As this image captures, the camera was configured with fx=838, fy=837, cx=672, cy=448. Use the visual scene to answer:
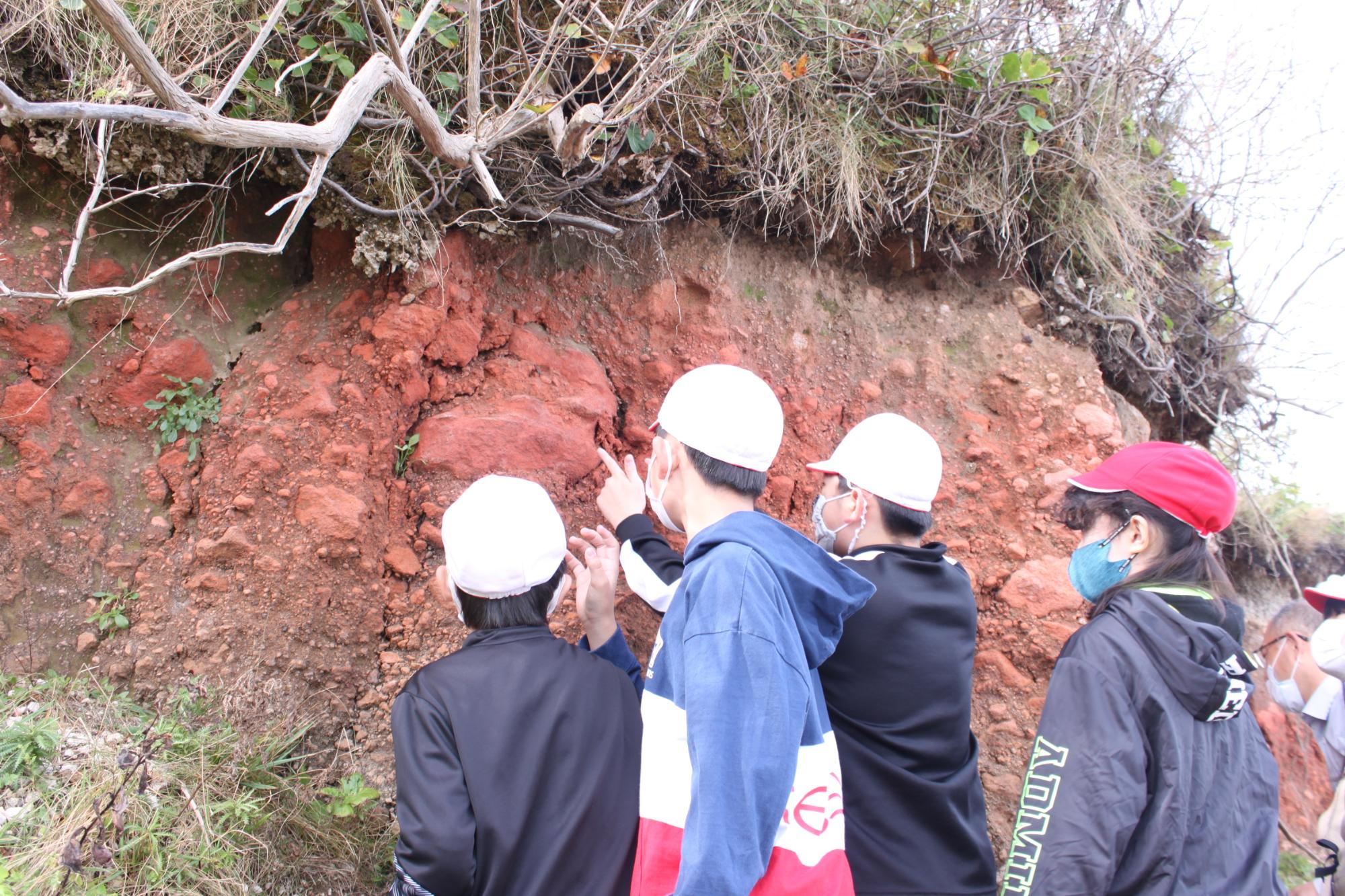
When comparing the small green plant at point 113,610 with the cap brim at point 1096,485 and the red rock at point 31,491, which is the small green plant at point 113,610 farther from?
the cap brim at point 1096,485

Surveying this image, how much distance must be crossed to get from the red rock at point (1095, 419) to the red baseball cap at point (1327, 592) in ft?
3.41

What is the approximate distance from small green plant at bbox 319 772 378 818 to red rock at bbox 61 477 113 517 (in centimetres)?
133

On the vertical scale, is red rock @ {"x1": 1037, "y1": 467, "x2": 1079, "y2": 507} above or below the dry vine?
below

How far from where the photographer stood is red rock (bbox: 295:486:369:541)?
10.0 ft

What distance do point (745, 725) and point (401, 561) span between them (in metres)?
2.01

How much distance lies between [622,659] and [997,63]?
129 inches

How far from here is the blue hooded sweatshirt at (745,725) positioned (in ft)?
5.04

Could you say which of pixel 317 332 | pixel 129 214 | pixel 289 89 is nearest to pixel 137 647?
pixel 317 332

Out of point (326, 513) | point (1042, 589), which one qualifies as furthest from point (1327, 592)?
point (326, 513)

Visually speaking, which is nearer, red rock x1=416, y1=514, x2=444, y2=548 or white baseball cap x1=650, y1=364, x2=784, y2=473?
white baseball cap x1=650, y1=364, x2=784, y2=473

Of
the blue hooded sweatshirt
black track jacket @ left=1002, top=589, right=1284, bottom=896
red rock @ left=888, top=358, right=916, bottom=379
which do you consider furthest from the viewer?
red rock @ left=888, top=358, right=916, bottom=379

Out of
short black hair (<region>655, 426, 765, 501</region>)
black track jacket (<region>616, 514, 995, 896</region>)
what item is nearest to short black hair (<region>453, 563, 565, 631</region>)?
short black hair (<region>655, 426, 765, 501</region>)

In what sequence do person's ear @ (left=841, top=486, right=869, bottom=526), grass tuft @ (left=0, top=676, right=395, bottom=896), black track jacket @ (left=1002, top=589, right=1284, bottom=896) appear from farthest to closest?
person's ear @ (left=841, top=486, right=869, bottom=526)
grass tuft @ (left=0, top=676, right=395, bottom=896)
black track jacket @ (left=1002, top=589, right=1284, bottom=896)

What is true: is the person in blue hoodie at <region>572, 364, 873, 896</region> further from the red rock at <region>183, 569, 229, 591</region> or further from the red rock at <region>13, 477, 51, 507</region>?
the red rock at <region>13, 477, 51, 507</region>
